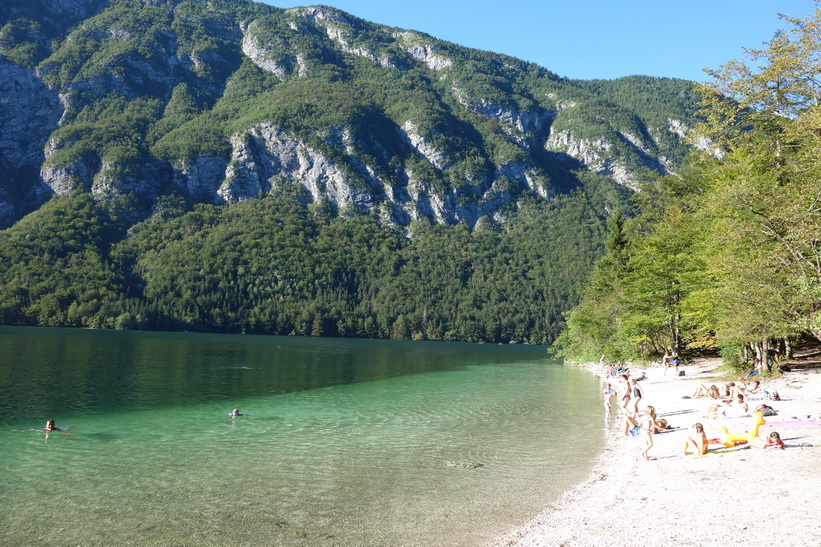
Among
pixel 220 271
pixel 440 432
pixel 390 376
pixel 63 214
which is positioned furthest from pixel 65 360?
pixel 63 214

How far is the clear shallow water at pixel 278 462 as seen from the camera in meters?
12.4

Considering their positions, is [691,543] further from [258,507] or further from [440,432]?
[440,432]

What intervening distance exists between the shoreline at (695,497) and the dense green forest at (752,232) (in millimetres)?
6296

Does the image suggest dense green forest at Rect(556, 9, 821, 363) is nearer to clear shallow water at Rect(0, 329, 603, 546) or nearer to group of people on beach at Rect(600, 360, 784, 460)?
group of people on beach at Rect(600, 360, 784, 460)

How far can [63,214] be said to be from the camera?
193 m

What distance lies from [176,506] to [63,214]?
222756 mm

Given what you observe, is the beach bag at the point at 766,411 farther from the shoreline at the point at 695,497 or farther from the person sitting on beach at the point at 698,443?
the person sitting on beach at the point at 698,443

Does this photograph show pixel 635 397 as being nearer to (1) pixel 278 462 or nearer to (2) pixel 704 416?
(2) pixel 704 416

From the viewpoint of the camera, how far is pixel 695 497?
1263 centimetres

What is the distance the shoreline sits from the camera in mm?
10258

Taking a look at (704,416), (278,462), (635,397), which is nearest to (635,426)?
(704,416)

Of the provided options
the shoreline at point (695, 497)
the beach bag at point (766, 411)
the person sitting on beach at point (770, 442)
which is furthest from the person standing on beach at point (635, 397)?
the person sitting on beach at point (770, 442)

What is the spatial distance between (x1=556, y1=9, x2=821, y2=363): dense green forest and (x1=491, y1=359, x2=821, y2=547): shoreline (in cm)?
630

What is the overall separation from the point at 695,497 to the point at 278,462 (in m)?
13.6
